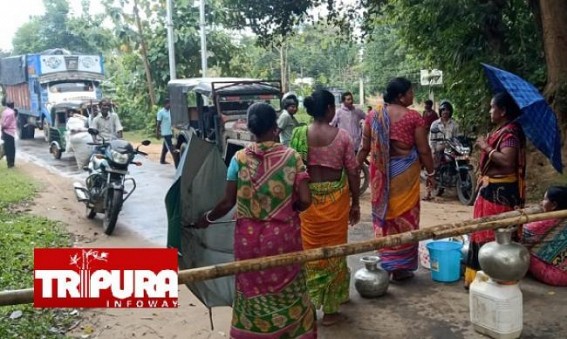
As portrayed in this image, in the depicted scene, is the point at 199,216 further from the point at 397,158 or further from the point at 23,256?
the point at 23,256

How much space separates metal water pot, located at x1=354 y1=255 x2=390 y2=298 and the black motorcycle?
425 centimetres

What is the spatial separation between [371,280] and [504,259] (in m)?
1.21

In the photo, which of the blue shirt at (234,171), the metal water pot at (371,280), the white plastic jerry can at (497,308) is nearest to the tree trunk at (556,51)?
the metal water pot at (371,280)

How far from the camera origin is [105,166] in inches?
286

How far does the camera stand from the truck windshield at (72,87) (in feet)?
57.0

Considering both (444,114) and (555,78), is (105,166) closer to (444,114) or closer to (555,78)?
(444,114)

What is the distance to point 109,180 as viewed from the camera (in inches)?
281

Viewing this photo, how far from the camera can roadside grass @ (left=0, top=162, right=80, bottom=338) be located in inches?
160

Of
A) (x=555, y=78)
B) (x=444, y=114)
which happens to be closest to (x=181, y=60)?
(x=444, y=114)

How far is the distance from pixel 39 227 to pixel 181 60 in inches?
547

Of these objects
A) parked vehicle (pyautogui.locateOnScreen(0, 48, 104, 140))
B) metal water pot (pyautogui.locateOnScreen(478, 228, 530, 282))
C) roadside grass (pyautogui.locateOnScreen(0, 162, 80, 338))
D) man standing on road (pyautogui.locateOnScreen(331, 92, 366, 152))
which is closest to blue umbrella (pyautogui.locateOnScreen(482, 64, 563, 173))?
metal water pot (pyautogui.locateOnScreen(478, 228, 530, 282))

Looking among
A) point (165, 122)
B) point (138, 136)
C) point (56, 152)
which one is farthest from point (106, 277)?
point (138, 136)

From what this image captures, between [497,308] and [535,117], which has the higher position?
[535,117]

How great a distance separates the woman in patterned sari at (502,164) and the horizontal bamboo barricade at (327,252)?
67cm
